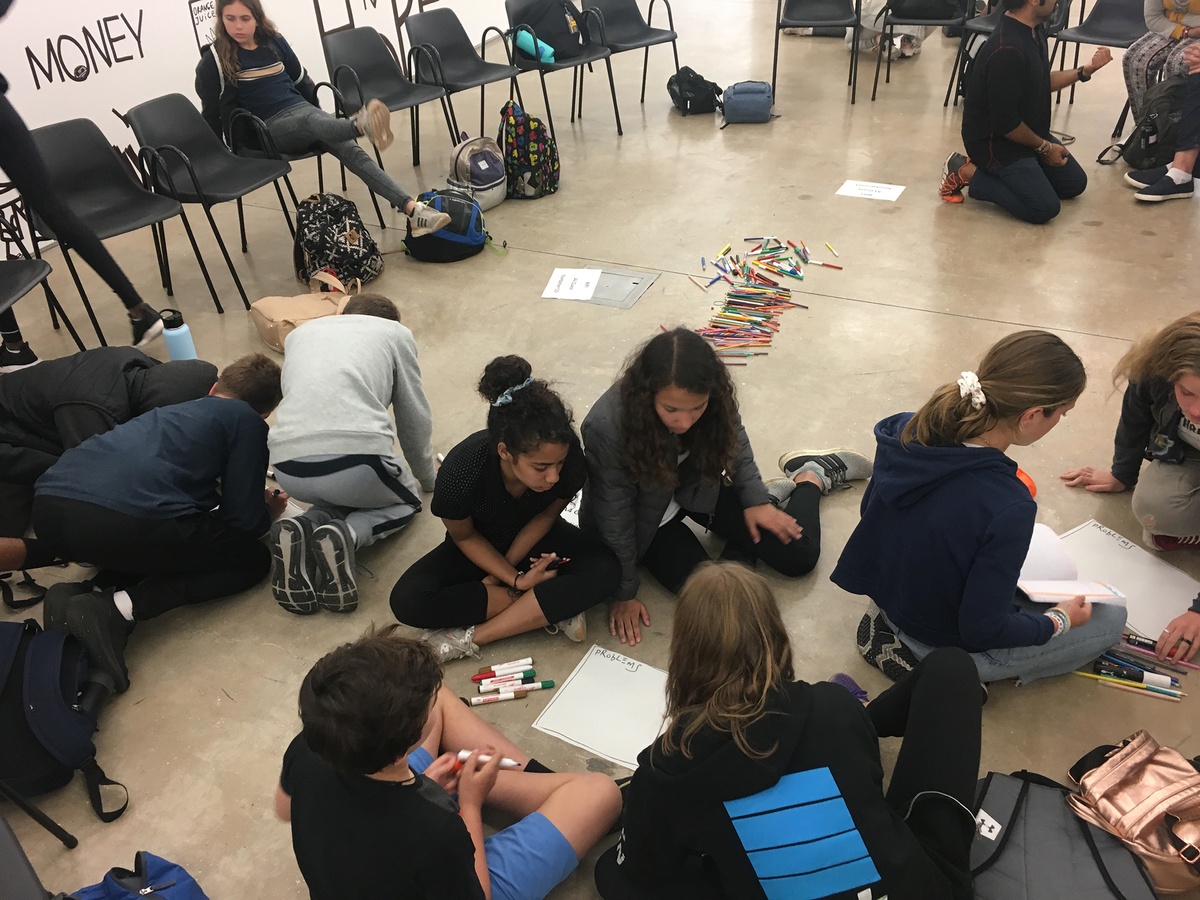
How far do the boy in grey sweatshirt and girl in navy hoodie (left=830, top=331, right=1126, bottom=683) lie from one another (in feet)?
4.56

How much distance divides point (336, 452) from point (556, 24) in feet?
13.5

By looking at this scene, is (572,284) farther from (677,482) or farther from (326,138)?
(677,482)

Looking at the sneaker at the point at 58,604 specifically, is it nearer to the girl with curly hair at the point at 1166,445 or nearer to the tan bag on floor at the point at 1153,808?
the tan bag on floor at the point at 1153,808

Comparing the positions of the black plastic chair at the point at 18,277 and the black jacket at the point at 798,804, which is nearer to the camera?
the black jacket at the point at 798,804

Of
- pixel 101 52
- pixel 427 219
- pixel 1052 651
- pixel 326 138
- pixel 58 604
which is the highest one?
pixel 101 52

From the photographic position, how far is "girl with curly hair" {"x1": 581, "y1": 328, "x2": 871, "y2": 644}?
2020 mm

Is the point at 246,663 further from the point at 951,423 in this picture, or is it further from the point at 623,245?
the point at 623,245

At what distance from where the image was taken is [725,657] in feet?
4.35

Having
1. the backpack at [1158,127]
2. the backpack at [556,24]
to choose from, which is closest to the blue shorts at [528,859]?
the backpack at [1158,127]

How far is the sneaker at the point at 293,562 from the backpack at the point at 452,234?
7.27 feet

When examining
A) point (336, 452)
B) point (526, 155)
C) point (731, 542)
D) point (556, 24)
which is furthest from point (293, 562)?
point (556, 24)

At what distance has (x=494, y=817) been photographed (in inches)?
75.2

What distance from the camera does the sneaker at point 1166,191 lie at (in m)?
4.28

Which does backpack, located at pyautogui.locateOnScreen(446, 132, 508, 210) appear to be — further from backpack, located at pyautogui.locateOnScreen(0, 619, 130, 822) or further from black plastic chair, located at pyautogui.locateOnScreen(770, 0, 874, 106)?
backpack, located at pyautogui.locateOnScreen(0, 619, 130, 822)
